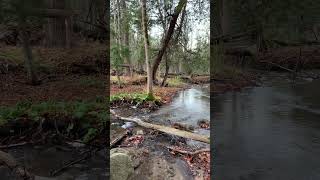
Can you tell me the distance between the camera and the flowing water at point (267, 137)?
6617 millimetres

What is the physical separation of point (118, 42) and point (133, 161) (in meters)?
11.2

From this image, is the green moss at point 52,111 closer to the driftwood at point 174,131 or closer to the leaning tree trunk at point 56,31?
the driftwood at point 174,131

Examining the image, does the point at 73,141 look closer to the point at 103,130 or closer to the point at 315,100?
the point at 103,130

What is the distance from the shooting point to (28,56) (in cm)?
1139

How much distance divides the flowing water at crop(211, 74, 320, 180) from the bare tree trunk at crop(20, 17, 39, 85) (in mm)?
5055

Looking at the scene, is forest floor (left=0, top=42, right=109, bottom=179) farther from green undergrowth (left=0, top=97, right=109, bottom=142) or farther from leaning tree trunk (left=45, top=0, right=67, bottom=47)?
leaning tree trunk (left=45, top=0, right=67, bottom=47)

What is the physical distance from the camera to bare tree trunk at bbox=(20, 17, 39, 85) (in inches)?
424

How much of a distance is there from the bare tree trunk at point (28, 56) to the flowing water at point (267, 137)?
506 cm

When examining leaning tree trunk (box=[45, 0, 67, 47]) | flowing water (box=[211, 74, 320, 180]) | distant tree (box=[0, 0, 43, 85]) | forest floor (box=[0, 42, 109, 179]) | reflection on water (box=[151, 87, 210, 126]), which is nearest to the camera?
flowing water (box=[211, 74, 320, 180])

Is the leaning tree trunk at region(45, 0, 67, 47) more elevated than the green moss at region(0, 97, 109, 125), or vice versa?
the leaning tree trunk at region(45, 0, 67, 47)

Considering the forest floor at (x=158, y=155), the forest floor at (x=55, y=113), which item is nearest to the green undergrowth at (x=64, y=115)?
the forest floor at (x=55, y=113)

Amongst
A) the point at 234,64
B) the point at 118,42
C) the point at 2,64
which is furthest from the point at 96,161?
the point at 234,64

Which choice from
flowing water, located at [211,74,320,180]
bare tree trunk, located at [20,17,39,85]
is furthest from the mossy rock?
bare tree trunk, located at [20,17,39,85]

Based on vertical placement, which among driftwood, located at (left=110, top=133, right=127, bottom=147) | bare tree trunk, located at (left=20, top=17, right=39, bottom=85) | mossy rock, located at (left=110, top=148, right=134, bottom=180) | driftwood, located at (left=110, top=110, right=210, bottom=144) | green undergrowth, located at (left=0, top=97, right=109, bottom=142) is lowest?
mossy rock, located at (left=110, top=148, right=134, bottom=180)
